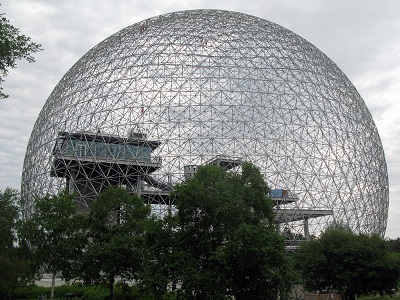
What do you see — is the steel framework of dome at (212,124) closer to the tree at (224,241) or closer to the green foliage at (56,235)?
the green foliage at (56,235)

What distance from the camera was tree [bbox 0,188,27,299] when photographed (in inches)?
840

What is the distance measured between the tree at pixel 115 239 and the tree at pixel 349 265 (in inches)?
336

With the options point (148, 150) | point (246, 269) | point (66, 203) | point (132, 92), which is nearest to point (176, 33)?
point (132, 92)

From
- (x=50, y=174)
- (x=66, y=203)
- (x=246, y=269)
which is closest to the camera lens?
(x=246, y=269)

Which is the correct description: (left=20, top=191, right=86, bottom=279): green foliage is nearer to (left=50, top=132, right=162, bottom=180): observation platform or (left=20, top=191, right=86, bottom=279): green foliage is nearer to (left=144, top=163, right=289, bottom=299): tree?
(left=144, top=163, right=289, bottom=299): tree

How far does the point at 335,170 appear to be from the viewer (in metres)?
33.7

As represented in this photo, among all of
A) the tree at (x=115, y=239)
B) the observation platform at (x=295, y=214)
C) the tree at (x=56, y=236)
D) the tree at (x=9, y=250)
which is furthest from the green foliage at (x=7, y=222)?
the observation platform at (x=295, y=214)

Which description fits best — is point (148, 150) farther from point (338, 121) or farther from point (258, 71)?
point (338, 121)

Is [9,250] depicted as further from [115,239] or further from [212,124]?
[212,124]

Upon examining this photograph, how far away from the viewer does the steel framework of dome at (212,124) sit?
30.9 meters

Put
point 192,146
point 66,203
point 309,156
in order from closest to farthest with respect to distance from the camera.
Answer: point 66,203, point 192,146, point 309,156

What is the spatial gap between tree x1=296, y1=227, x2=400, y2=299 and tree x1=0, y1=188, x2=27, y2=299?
1368cm

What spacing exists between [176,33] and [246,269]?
24.8 m

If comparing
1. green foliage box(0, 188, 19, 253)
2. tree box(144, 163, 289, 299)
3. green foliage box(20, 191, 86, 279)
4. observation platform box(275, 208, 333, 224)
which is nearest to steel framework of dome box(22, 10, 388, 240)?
observation platform box(275, 208, 333, 224)
